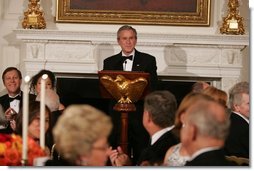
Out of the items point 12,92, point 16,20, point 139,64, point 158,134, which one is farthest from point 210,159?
point 16,20

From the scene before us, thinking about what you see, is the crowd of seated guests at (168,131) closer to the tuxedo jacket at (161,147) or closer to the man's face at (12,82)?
the tuxedo jacket at (161,147)

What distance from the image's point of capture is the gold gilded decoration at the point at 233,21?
8.62 meters

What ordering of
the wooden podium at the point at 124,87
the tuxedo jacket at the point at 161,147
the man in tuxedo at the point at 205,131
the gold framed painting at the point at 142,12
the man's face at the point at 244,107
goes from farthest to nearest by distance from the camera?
the gold framed painting at the point at 142,12, the wooden podium at the point at 124,87, the man's face at the point at 244,107, the tuxedo jacket at the point at 161,147, the man in tuxedo at the point at 205,131

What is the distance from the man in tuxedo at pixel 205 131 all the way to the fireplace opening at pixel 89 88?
18.3 ft

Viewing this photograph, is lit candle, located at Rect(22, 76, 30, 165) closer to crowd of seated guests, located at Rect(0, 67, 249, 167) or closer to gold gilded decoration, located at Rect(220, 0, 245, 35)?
crowd of seated guests, located at Rect(0, 67, 249, 167)

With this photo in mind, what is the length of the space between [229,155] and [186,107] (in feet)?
5.26

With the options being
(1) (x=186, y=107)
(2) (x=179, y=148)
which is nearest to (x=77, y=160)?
(1) (x=186, y=107)

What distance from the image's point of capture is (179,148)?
149 inches

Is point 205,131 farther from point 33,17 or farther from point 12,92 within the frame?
point 33,17

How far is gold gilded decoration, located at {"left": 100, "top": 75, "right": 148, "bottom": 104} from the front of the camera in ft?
20.4

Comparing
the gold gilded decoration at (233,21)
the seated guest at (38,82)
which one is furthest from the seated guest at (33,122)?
the gold gilded decoration at (233,21)

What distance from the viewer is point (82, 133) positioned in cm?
278

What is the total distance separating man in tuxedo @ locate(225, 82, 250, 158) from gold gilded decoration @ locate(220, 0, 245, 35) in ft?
11.4

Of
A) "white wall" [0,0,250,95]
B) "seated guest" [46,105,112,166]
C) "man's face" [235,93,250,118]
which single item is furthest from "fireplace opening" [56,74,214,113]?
"seated guest" [46,105,112,166]
